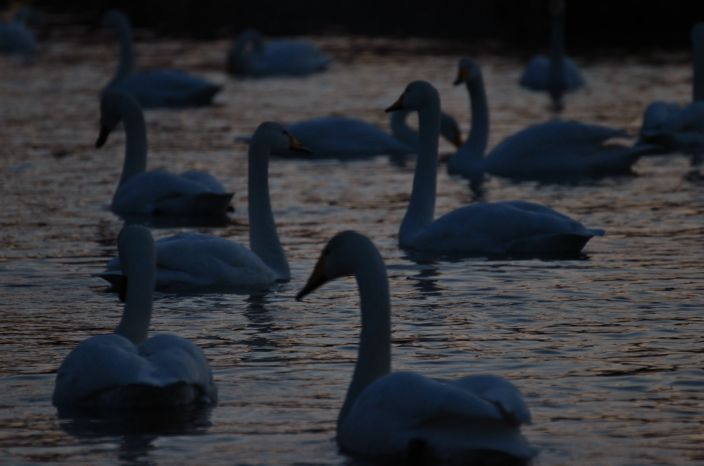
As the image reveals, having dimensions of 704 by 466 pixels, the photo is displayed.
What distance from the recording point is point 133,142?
1446cm

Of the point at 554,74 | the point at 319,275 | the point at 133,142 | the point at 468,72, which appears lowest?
the point at 554,74

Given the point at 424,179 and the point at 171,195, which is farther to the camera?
the point at 171,195

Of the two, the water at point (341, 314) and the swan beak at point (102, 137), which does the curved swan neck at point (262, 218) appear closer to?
the water at point (341, 314)

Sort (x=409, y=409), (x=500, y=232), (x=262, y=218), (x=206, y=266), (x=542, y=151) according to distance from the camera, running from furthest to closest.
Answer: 1. (x=542, y=151)
2. (x=500, y=232)
3. (x=262, y=218)
4. (x=206, y=266)
5. (x=409, y=409)

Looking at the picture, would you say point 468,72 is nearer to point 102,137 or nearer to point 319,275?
point 102,137

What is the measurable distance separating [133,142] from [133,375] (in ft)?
25.1

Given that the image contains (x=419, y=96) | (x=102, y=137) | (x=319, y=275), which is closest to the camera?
(x=319, y=275)

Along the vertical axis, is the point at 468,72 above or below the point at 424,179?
above

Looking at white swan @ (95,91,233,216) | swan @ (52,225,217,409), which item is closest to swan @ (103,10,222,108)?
white swan @ (95,91,233,216)

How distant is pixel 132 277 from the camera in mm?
7723

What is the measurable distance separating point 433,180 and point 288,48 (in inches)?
569

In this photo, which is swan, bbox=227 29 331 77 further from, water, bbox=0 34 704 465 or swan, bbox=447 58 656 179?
swan, bbox=447 58 656 179

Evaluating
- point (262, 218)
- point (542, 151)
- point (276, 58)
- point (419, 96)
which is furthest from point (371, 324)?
point (276, 58)

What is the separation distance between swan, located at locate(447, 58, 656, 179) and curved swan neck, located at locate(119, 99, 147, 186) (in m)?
3.21
